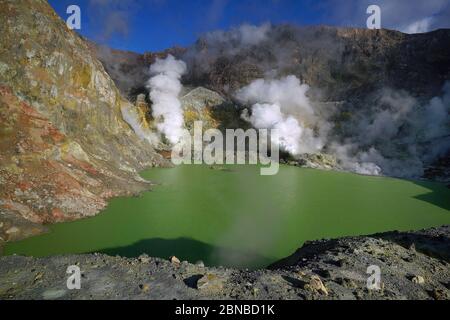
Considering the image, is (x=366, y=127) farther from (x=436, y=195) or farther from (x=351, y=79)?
(x=436, y=195)

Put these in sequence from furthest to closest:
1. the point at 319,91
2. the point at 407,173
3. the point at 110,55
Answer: the point at 110,55, the point at 319,91, the point at 407,173

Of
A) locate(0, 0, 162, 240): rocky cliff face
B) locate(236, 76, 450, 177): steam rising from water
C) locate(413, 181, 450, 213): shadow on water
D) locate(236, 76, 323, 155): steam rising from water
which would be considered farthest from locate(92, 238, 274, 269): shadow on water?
locate(236, 76, 323, 155): steam rising from water

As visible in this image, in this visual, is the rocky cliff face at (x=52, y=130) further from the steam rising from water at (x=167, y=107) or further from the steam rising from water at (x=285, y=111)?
the steam rising from water at (x=285, y=111)

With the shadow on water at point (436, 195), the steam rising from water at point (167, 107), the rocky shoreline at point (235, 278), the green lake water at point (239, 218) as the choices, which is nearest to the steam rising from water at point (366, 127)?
the shadow on water at point (436, 195)

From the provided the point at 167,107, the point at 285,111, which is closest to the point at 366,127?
the point at 285,111
